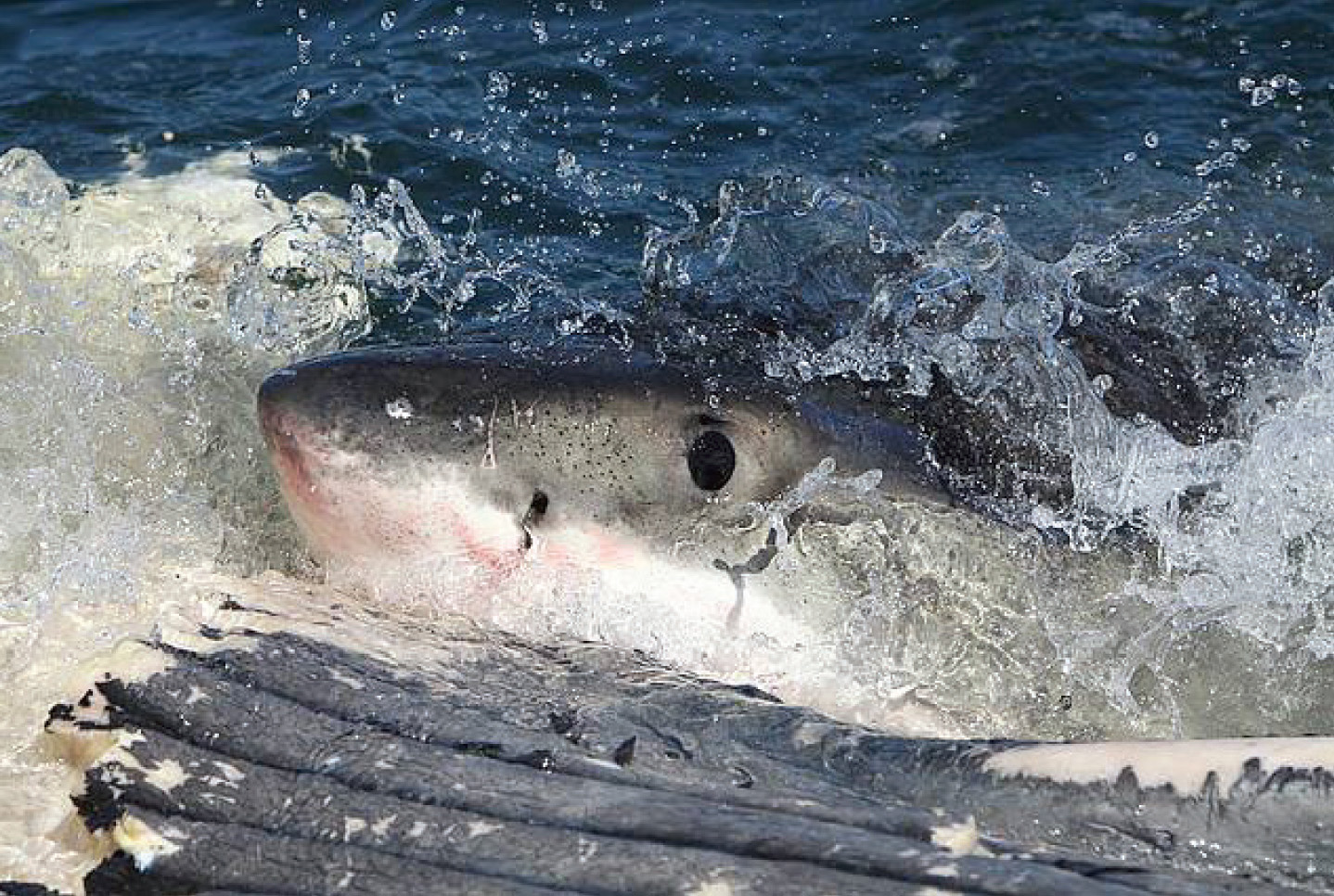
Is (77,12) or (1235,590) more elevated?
(77,12)

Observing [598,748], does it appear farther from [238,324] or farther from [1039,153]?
[1039,153]

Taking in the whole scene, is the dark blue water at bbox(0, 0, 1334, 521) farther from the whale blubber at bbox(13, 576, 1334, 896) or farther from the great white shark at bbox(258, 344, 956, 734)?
the whale blubber at bbox(13, 576, 1334, 896)

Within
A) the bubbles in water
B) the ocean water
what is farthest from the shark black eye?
the bubbles in water

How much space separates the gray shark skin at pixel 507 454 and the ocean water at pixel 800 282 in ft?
0.37

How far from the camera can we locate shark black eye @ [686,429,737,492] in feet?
9.15

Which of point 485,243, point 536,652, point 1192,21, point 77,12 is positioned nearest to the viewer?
point 536,652

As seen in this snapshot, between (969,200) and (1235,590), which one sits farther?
(969,200)

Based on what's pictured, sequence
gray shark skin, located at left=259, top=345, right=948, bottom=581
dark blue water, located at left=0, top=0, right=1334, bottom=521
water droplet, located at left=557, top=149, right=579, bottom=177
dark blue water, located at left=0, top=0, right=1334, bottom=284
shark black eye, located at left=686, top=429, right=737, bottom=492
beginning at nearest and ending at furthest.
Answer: gray shark skin, located at left=259, top=345, right=948, bottom=581 → shark black eye, located at left=686, top=429, right=737, bottom=492 → dark blue water, located at left=0, top=0, right=1334, bottom=521 → dark blue water, located at left=0, top=0, right=1334, bottom=284 → water droplet, located at left=557, top=149, right=579, bottom=177

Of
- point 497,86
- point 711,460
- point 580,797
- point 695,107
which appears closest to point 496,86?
point 497,86

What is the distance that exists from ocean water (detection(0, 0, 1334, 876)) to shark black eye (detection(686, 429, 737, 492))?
144 mm

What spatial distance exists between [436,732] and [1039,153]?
142 inches

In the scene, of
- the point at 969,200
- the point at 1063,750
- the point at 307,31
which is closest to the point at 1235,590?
the point at 1063,750

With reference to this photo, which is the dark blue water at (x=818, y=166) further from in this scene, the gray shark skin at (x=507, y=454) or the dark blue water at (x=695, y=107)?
the gray shark skin at (x=507, y=454)

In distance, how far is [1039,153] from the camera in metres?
5.42
